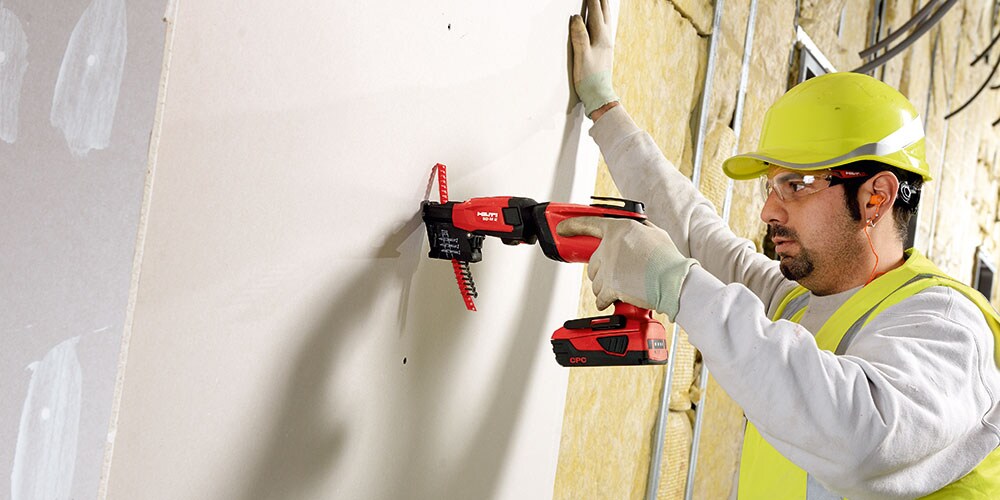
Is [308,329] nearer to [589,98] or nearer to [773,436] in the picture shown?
[773,436]

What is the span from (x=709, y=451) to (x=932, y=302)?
1.55m

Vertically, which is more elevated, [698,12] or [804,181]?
[698,12]

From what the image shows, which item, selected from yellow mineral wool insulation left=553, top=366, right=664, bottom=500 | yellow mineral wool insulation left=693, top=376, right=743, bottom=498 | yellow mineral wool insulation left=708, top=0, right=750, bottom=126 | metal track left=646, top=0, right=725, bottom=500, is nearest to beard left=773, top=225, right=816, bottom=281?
yellow mineral wool insulation left=553, top=366, right=664, bottom=500

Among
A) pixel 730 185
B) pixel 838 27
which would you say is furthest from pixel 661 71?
pixel 838 27

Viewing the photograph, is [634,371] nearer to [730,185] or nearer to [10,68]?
[730,185]

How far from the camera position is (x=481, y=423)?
1.50 metres

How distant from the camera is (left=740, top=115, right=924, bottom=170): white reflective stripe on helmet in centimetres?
147

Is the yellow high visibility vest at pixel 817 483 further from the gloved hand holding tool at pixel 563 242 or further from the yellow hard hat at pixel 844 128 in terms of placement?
the gloved hand holding tool at pixel 563 242

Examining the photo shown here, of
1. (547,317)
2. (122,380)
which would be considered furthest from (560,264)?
(122,380)

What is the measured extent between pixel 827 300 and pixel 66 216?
4.50 feet

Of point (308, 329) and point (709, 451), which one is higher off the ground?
point (308, 329)

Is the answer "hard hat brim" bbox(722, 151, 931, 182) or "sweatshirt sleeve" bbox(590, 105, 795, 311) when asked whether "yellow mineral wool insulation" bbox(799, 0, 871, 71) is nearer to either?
"sweatshirt sleeve" bbox(590, 105, 795, 311)

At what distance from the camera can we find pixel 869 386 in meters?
1.09

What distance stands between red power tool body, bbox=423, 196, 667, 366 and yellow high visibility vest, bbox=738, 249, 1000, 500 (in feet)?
1.25
